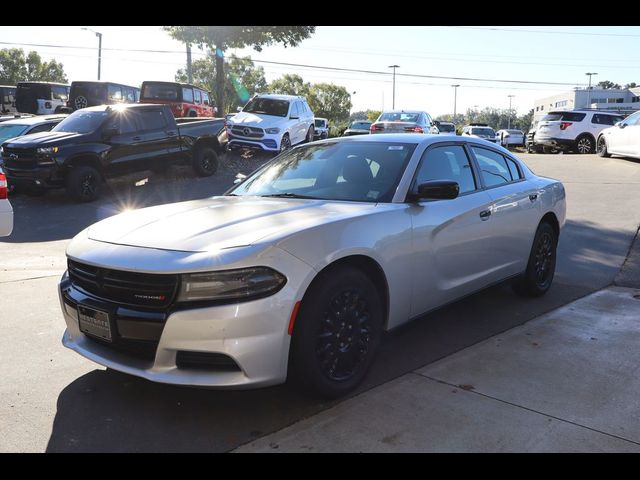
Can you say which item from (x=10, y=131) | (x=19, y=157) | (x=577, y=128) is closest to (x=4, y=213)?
(x=19, y=157)

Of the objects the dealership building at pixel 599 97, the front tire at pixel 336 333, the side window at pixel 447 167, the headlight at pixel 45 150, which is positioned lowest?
the front tire at pixel 336 333

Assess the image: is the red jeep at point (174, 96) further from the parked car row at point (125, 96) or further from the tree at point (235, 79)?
the tree at point (235, 79)

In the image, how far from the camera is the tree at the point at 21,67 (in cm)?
5522

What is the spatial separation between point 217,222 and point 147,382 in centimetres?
113

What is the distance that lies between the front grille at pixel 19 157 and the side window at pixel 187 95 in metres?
8.31

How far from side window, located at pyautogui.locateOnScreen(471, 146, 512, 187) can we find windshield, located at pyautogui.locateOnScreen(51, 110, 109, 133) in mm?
9180

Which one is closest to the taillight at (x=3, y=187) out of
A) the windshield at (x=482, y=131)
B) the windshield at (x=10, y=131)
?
the windshield at (x=10, y=131)

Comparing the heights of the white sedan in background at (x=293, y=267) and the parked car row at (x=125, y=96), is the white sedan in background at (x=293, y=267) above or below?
below

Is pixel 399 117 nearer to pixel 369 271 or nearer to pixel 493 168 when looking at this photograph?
pixel 493 168

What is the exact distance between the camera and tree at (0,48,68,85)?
5522 cm

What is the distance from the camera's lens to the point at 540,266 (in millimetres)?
5555

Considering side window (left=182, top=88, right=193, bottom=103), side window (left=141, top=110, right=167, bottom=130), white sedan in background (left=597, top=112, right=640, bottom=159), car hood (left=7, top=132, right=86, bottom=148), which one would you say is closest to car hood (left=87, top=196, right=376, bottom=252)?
car hood (left=7, top=132, right=86, bottom=148)
